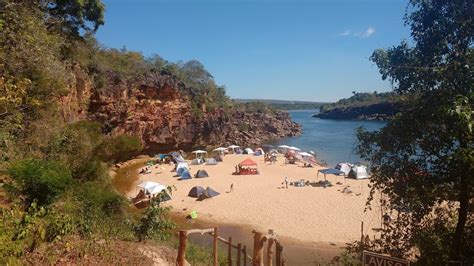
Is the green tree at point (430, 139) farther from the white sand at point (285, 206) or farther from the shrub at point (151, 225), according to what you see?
the white sand at point (285, 206)

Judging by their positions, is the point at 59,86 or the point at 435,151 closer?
the point at 435,151

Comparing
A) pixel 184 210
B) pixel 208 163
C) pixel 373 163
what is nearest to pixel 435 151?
pixel 373 163

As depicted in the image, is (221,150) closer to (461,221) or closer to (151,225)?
(151,225)

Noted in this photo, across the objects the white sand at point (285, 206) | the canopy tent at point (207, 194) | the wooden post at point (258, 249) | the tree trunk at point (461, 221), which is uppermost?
the tree trunk at point (461, 221)

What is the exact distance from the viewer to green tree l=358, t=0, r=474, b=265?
5.19m

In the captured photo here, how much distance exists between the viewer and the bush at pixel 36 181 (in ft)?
26.3

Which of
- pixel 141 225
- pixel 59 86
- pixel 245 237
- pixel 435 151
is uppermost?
pixel 59 86

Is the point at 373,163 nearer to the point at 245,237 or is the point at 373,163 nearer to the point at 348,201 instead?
the point at 245,237

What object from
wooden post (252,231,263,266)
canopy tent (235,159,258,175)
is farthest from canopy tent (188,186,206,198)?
wooden post (252,231,263,266)

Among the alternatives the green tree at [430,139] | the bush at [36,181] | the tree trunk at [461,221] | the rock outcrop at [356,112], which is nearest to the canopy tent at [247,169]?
the bush at [36,181]

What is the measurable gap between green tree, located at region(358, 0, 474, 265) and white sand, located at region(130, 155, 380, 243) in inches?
406

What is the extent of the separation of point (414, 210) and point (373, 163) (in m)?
1.06

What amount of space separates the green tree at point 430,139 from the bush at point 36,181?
7238 millimetres

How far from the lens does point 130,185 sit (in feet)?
90.0
